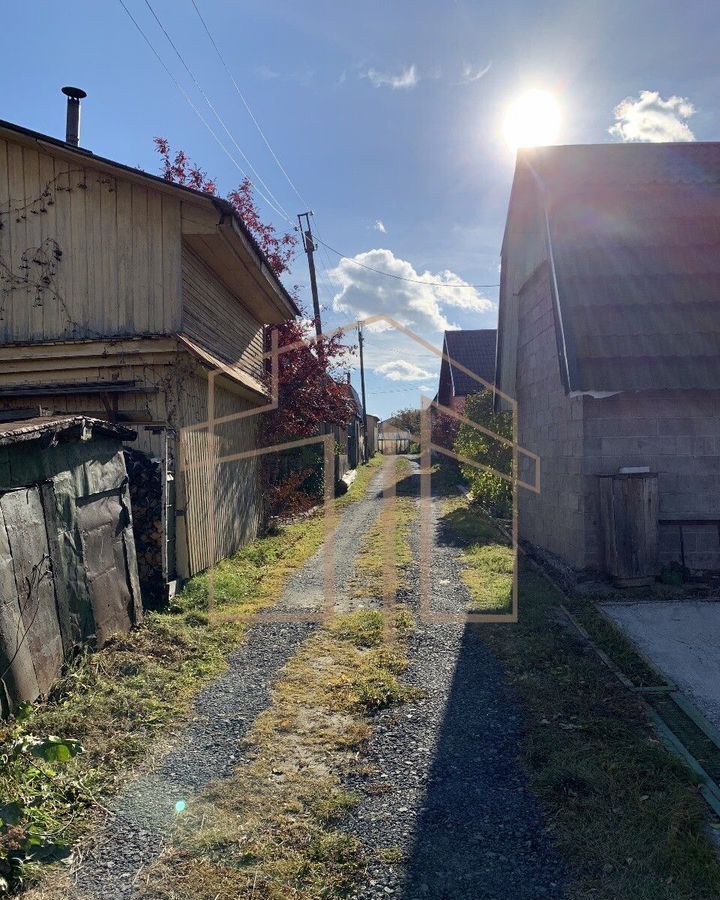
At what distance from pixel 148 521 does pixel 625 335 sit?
18.0 ft

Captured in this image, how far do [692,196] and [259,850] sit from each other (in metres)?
8.55

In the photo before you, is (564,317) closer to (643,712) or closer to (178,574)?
(643,712)

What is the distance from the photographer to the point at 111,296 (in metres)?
6.59

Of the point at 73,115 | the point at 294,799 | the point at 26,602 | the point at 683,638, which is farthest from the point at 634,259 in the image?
the point at 73,115

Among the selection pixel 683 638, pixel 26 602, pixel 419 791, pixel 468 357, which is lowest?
pixel 419 791

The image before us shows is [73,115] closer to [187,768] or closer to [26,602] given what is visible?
[26,602]

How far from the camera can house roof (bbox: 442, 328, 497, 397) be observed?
2505cm

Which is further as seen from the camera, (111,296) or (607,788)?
(111,296)

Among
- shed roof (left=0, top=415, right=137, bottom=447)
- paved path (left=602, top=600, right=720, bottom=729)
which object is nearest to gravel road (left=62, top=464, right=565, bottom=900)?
paved path (left=602, top=600, right=720, bottom=729)

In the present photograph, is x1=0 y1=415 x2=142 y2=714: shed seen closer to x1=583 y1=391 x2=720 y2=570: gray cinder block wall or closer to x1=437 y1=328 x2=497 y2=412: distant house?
x1=583 y1=391 x2=720 y2=570: gray cinder block wall

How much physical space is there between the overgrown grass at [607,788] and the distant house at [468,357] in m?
20.7

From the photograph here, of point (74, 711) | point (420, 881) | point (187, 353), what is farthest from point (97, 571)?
point (420, 881)

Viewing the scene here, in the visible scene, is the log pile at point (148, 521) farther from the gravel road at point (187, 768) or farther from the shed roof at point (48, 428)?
the gravel road at point (187, 768)

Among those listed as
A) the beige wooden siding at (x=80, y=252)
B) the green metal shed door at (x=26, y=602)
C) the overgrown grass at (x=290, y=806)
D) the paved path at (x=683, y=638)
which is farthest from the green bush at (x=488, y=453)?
the green metal shed door at (x=26, y=602)
